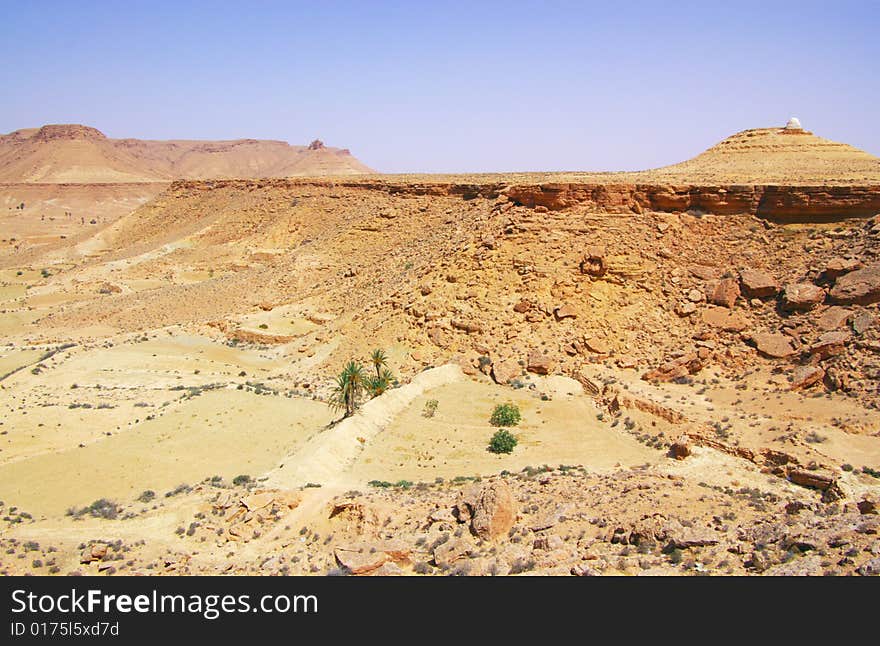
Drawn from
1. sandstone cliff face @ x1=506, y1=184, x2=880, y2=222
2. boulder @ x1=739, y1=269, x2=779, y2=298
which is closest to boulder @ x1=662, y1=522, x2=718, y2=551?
boulder @ x1=739, y1=269, x2=779, y2=298

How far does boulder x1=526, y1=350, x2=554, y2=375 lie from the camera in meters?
25.2

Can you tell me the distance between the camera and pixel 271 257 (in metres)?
45.5

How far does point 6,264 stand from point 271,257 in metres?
29.6

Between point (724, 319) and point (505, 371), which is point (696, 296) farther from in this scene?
point (505, 371)

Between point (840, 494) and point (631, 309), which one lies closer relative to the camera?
point (840, 494)

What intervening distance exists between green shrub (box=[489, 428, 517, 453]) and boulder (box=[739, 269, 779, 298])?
1180 cm

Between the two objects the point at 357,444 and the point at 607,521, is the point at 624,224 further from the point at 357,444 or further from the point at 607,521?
the point at 607,521

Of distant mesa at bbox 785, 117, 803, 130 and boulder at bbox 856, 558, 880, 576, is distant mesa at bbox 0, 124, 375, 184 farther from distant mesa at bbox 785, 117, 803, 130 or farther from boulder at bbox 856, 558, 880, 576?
boulder at bbox 856, 558, 880, 576

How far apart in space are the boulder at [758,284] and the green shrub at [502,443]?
465 inches

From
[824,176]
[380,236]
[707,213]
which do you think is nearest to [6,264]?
[380,236]

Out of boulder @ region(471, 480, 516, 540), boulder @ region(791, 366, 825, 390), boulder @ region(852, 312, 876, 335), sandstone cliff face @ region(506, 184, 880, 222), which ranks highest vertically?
sandstone cliff face @ region(506, 184, 880, 222)

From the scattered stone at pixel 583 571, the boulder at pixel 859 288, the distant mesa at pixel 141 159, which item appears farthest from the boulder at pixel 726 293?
the distant mesa at pixel 141 159

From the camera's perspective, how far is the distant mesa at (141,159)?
111125 mm

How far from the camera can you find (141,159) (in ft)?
456
